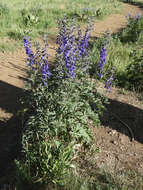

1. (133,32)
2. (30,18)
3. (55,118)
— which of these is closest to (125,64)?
(133,32)

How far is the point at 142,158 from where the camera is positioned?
3168mm

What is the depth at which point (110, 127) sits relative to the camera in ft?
12.4

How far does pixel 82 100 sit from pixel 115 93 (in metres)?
1.85

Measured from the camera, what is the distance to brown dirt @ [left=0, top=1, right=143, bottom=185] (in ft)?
10.3

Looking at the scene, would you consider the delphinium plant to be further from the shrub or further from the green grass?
the shrub

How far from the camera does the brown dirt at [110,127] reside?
3.13 meters

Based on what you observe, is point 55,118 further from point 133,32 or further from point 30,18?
point 30,18

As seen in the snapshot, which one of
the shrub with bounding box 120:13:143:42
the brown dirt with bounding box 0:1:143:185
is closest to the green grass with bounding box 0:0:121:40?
the shrub with bounding box 120:13:143:42

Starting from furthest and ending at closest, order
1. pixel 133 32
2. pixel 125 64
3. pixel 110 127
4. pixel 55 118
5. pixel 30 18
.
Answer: pixel 30 18 < pixel 133 32 < pixel 125 64 < pixel 110 127 < pixel 55 118

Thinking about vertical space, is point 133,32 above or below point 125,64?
above

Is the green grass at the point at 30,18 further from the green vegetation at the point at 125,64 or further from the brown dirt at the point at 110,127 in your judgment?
the brown dirt at the point at 110,127

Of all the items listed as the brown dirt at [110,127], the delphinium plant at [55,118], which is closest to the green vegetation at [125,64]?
the brown dirt at [110,127]

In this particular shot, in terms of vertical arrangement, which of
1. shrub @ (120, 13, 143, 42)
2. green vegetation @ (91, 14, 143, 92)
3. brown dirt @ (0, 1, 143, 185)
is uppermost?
shrub @ (120, 13, 143, 42)

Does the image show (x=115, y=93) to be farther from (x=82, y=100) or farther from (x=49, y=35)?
(x=49, y=35)
